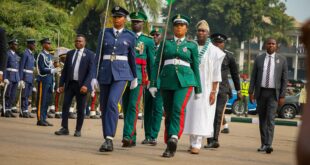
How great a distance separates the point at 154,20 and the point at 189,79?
31342 millimetres

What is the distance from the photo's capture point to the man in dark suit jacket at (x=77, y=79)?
13.7m

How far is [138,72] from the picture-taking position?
12.2 metres

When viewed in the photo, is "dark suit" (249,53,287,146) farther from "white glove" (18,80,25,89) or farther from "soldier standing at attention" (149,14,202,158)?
"white glove" (18,80,25,89)

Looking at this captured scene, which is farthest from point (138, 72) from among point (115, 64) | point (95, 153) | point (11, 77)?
point (11, 77)

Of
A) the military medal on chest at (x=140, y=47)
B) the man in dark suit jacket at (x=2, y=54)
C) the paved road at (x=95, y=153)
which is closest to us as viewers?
the paved road at (x=95, y=153)

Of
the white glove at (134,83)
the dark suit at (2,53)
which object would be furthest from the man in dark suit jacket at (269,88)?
the dark suit at (2,53)

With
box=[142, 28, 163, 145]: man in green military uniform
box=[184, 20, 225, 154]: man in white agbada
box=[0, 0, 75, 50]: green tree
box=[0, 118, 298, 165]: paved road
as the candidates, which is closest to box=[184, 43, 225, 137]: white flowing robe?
box=[184, 20, 225, 154]: man in white agbada

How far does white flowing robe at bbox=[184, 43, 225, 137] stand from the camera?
11484 mm

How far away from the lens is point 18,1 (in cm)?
3512

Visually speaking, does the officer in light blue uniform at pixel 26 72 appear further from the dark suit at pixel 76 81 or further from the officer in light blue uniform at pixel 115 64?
the officer in light blue uniform at pixel 115 64

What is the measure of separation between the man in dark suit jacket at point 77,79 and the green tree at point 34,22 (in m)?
15.8

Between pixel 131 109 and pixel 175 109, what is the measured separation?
1438 mm

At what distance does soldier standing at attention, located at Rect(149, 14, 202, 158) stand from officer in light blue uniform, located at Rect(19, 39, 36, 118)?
9756 mm

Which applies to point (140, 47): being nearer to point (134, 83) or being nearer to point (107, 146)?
point (134, 83)
